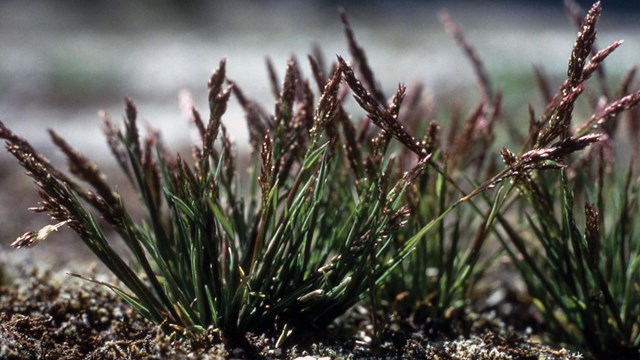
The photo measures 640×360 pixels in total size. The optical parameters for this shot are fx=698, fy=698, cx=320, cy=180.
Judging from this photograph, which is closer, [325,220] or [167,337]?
[167,337]

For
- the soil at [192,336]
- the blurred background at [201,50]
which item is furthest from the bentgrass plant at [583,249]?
the blurred background at [201,50]

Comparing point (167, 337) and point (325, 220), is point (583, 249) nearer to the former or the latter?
point (325, 220)

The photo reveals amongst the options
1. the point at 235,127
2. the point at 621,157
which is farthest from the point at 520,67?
the point at 621,157

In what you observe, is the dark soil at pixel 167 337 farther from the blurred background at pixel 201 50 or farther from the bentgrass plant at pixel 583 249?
the blurred background at pixel 201 50

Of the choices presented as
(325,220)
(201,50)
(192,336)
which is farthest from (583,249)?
(201,50)

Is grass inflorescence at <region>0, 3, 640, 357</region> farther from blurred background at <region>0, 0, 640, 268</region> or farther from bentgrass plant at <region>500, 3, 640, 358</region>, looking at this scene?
blurred background at <region>0, 0, 640, 268</region>

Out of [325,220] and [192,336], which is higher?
[325,220]

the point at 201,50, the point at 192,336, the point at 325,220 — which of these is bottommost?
the point at 192,336
